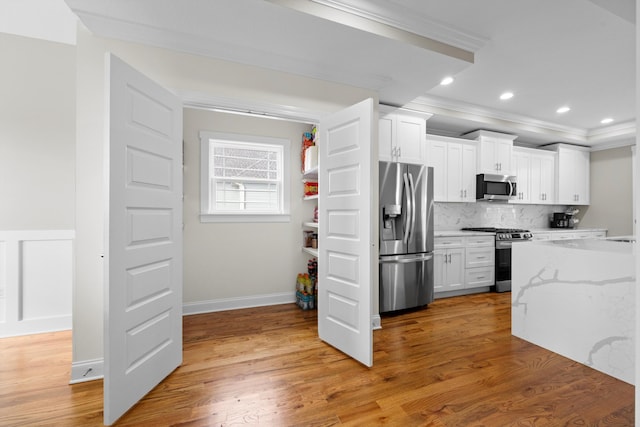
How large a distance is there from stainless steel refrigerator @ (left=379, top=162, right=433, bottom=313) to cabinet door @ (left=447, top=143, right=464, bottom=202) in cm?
101

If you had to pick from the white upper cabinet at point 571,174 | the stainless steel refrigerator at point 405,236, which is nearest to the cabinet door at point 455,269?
the stainless steel refrigerator at point 405,236

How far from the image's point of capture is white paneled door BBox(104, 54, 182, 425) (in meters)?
1.58

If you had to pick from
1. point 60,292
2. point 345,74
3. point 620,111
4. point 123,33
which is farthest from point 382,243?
point 620,111

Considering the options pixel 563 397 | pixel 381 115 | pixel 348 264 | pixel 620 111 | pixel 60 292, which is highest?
pixel 620 111

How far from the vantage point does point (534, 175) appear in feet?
16.9

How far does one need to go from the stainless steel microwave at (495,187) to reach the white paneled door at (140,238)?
4.14 metres

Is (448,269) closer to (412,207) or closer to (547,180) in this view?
(412,207)

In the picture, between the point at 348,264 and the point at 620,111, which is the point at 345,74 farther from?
the point at 620,111

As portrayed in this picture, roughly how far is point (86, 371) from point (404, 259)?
291 cm

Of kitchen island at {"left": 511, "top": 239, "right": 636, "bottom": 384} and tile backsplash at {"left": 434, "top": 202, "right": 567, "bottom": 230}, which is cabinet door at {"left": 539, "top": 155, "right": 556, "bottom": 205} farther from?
kitchen island at {"left": 511, "top": 239, "right": 636, "bottom": 384}

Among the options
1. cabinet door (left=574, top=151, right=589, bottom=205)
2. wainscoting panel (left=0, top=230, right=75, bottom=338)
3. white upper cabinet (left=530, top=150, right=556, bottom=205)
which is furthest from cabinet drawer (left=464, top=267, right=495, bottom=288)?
wainscoting panel (left=0, top=230, right=75, bottom=338)

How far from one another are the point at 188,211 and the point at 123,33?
184cm

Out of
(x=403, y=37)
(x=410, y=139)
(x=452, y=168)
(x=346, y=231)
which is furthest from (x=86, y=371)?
(x=452, y=168)

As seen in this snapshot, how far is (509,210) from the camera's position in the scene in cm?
531
